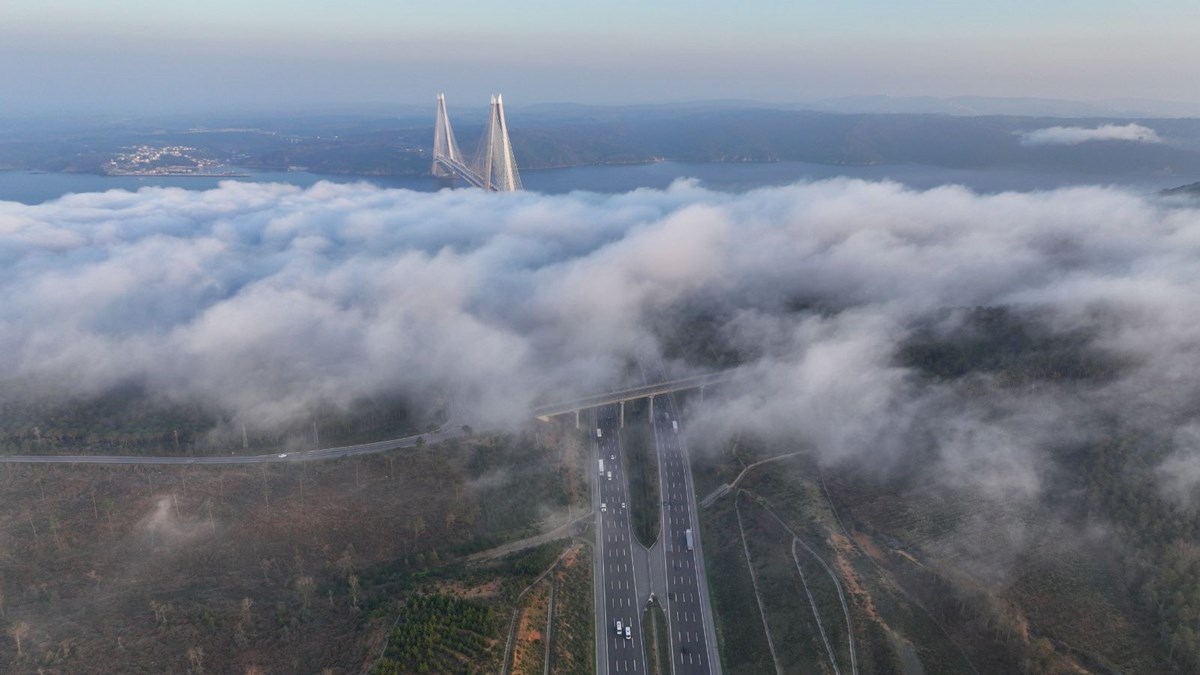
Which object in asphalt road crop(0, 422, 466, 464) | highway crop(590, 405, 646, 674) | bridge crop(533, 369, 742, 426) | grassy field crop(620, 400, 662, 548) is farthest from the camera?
bridge crop(533, 369, 742, 426)

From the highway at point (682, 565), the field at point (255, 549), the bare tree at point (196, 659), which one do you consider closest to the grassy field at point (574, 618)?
the field at point (255, 549)

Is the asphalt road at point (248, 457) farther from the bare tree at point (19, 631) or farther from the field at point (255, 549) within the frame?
the bare tree at point (19, 631)

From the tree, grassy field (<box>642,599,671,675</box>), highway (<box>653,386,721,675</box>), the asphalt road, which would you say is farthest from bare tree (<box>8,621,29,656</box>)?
highway (<box>653,386,721,675</box>)

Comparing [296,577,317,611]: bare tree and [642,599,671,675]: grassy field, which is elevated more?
[296,577,317,611]: bare tree

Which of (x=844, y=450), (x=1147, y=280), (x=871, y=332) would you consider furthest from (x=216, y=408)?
(x=1147, y=280)

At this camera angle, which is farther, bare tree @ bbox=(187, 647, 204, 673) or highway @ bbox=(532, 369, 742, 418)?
highway @ bbox=(532, 369, 742, 418)

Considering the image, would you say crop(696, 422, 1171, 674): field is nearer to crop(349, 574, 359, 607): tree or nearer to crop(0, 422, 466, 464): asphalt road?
crop(349, 574, 359, 607): tree
